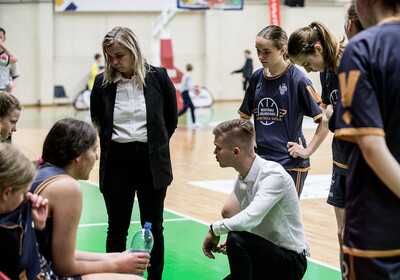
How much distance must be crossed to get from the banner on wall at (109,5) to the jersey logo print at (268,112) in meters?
21.0

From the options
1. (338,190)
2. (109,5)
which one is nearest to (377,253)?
(338,190)

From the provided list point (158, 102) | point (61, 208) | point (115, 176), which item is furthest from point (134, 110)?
point (61, 208)

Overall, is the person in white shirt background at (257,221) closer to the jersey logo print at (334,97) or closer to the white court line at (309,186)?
the jersey logo print at (334,97)

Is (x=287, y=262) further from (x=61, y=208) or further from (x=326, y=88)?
(x=61, y=208)

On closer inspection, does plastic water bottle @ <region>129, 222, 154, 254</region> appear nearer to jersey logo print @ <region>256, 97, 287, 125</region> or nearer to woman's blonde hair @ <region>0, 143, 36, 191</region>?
woman's blonde hair @ <region>0, 143, 36, 191</region>

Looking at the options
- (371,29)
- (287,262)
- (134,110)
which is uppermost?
(371,29)

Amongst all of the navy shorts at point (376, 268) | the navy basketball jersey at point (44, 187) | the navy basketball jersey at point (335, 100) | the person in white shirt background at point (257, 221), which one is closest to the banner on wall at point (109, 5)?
the navy basketball jersey at point (335, 100)

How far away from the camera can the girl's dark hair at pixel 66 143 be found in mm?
→ 2867

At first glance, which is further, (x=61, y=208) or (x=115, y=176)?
(x=115, y=176)

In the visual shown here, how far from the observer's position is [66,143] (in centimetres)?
287

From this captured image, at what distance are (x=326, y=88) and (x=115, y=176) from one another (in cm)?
155

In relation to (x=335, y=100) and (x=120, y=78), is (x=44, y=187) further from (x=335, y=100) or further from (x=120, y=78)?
(x=335, y=100)

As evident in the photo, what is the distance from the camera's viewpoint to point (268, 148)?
4484 mm

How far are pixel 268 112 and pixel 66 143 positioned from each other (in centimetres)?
201
